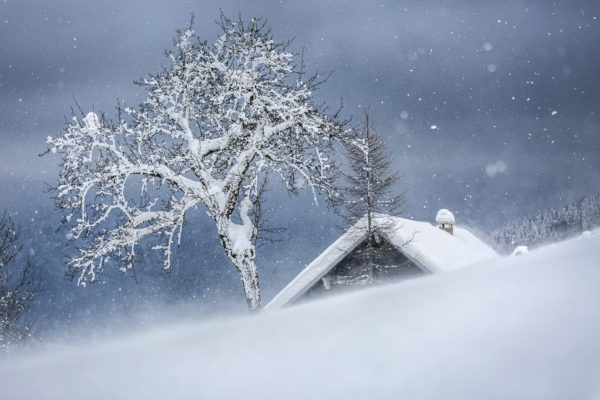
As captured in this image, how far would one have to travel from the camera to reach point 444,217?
2352 cm

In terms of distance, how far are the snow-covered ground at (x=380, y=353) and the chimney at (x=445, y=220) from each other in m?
24.0

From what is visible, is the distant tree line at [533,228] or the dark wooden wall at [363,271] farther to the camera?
the distant tree line at [533,228]

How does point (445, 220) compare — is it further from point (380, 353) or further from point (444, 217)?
point (380, 353)

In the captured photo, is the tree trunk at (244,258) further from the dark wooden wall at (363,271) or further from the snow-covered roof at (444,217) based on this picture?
the snow-covered roof at (444,217)

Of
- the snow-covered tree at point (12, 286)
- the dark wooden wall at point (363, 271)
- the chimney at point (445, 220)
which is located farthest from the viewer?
the chimney at point (445, 220)

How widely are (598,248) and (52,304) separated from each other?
115 meters

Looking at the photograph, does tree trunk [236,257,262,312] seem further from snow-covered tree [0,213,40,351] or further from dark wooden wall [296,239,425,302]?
snow-covered tree [0,213,40,351]

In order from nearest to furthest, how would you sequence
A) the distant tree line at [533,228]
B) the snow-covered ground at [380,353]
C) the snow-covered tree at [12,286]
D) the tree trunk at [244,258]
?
the snow-covered ground at [380,353] < the tree trunk at [244,258] < the snow-covered tree at [12,286] < the distant tree line at [533,228]

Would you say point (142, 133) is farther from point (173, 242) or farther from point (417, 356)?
point (417, 356)

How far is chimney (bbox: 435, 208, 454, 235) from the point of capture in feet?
76.5

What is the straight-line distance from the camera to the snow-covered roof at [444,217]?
77.0 ft

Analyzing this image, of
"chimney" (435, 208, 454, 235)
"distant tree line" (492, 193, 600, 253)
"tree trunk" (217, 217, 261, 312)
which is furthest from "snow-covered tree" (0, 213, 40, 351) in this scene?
"distant tree line" (492, 193, 600, 253)

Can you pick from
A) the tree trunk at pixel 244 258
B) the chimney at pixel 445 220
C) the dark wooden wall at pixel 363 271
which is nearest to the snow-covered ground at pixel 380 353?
the tree trunk at pixel 244 258

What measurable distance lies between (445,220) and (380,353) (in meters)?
24.4
